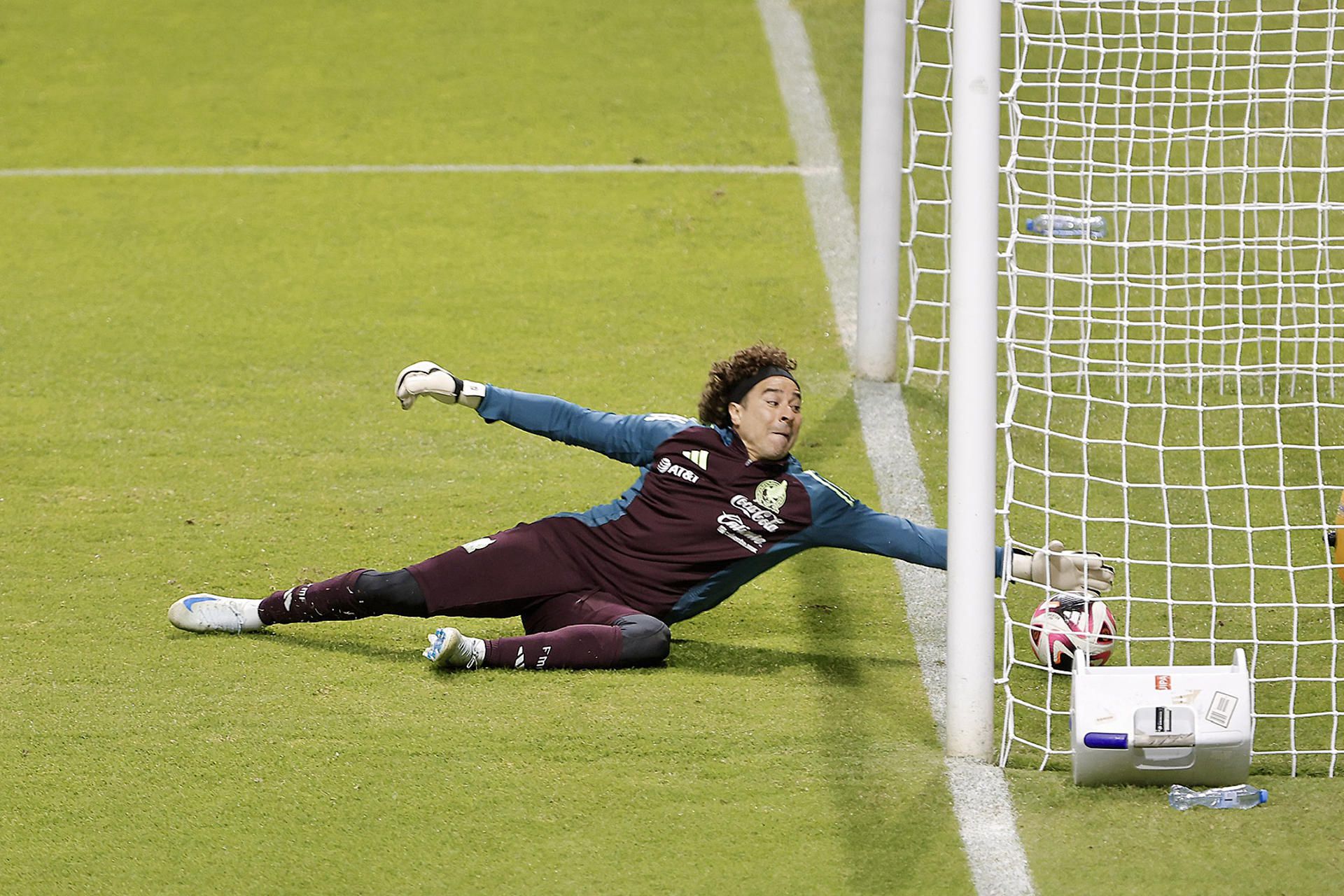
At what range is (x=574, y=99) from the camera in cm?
1005

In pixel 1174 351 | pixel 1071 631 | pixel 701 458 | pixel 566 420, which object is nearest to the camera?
pixel 1071 631

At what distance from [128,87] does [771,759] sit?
815 centimetres

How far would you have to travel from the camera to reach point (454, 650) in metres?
4.27

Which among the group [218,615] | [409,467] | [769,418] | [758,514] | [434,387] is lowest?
[218,615]

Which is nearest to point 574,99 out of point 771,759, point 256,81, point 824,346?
point 256,81

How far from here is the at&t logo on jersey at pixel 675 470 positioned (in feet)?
14.9

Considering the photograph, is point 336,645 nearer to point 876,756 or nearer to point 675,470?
point 675,470

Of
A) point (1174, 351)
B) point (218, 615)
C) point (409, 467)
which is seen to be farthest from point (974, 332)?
point (1174, 351)

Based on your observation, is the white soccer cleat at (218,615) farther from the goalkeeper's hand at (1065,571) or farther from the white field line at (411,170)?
the white field line at (411,170)

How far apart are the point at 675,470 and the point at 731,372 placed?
12.8 inches

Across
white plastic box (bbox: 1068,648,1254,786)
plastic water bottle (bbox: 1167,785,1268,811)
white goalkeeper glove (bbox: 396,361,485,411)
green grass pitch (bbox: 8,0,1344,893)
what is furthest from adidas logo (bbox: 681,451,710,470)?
plastic water bottle (bbox: 1167,785,1268,811)

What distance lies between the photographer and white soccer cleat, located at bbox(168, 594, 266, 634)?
4.63 m

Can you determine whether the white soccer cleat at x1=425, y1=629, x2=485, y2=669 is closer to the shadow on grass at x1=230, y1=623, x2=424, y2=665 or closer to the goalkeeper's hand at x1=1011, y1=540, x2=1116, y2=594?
the shadow on grass at x1=230, y1=623, x2=424, y2=665

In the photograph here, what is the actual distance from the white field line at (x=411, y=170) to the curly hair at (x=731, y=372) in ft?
14.9
